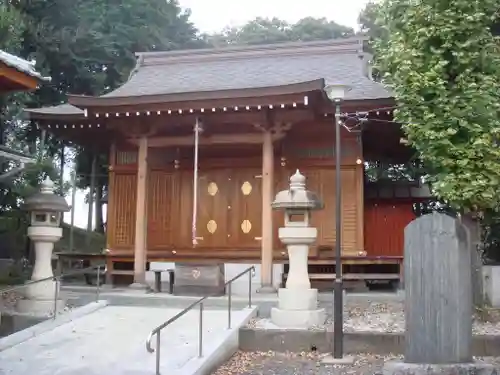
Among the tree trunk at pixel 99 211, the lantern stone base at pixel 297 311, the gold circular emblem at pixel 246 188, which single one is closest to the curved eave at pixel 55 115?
the gold circular emblem at pixel 246 188

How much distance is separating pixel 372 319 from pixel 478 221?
7.62ft

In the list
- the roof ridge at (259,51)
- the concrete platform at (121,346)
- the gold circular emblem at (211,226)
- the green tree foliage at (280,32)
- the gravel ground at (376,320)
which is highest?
the green tree foliage at (280,32)

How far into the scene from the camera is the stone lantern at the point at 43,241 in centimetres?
993

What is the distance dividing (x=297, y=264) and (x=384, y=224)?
279 inches

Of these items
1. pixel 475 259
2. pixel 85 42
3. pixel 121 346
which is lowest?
pixel 121 346

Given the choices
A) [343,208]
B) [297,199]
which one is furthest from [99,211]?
[297,199]

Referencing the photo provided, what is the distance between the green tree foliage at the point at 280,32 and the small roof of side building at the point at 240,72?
16.0 m

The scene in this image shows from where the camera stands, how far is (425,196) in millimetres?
15633

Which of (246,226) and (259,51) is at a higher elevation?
(259,51)

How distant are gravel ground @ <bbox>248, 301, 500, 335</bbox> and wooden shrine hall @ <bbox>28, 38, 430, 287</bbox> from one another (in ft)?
5.00

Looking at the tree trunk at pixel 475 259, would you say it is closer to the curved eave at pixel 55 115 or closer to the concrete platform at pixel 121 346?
the concrete platform at pixel 121 346

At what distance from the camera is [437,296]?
561 cm

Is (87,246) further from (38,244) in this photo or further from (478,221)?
(478,221)

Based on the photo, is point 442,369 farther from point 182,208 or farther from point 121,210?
point 121,210
